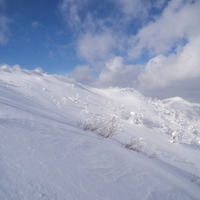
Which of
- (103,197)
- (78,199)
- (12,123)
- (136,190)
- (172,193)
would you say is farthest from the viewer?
(12,123)

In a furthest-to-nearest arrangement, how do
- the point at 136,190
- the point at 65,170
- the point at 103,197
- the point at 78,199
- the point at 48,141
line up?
1. the point at 48,141
2. the point at 136,190
3. the point at 65,170
4. the point at 103,197
5. the point at 78,199

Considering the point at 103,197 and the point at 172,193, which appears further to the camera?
the point at 172,193

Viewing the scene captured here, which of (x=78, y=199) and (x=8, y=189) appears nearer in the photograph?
(x=8, y=189)

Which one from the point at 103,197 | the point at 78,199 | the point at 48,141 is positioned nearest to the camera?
the point at 78,199

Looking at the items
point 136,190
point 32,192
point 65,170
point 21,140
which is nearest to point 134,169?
point 136,190

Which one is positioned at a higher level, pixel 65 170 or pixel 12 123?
pixel 12 123

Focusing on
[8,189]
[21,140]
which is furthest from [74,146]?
[8,189]

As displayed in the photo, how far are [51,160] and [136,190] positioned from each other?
1.06 m

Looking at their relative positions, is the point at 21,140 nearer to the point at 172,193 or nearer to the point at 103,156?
the point at 103,156

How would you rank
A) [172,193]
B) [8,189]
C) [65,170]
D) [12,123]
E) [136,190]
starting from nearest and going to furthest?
[8,189], [65,170], [136,190], [172,193], [12,123]

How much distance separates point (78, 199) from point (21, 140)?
1025 mm

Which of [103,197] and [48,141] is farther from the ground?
[48,141]

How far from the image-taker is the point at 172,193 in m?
1.71

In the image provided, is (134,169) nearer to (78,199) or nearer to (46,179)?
(78,199)
